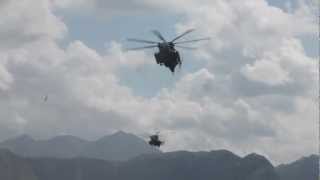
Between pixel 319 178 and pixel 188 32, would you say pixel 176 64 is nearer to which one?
pixel 188 32

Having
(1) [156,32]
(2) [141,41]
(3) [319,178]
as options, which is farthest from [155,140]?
(3) [319,178]

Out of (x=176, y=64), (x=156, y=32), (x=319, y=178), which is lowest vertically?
(x=319, y=178)

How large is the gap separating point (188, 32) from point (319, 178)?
189 ft

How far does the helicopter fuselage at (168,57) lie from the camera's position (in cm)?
12219

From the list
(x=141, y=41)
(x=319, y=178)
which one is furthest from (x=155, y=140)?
(x=319, y=178)

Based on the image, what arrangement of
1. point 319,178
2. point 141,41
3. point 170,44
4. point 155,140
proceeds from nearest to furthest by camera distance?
point 319,178
point 141,41
point 170,44
point 155,140

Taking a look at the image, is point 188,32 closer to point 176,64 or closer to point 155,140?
point 176,64

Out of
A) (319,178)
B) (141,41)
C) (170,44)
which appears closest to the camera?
(319,178)

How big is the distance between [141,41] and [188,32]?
8.27 m

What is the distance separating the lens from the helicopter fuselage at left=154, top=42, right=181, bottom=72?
122 m

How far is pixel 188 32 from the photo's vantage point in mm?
118188

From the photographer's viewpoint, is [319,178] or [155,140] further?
[155,140]

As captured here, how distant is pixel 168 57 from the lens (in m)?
123

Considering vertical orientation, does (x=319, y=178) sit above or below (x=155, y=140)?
below
